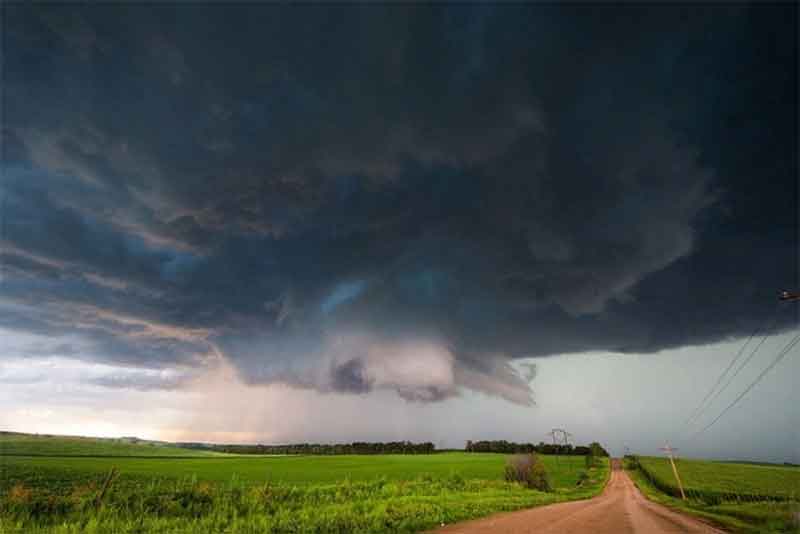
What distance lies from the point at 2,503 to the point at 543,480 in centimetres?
5356

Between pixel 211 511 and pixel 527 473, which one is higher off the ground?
pixel 527 473

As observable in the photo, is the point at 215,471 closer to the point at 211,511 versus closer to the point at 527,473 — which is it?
the point at 527,473

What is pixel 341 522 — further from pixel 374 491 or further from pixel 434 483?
pixel 434 483

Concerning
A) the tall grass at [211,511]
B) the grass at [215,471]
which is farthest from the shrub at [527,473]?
the tall grass at [211,511]

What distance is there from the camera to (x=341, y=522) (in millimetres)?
18594

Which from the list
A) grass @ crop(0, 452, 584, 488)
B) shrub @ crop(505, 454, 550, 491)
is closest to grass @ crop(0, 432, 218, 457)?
grass @ crop(0, 452, 584, 488)

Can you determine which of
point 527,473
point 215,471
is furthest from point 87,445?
point 527,473

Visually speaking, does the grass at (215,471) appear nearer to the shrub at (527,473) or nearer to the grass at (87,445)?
the shrub at (527,473)

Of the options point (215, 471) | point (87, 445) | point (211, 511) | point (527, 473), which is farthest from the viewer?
point (87, 445)

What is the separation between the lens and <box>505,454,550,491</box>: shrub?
54.3 m

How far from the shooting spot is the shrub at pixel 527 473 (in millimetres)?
54344

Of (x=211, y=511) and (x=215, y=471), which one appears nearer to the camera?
(x=211, y=511)

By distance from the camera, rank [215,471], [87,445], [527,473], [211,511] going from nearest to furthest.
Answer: [211,511] → [527,473] → [215,471] → [87,445]

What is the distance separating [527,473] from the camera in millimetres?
54844
